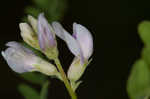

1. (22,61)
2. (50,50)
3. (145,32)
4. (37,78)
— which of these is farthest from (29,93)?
(145,32)

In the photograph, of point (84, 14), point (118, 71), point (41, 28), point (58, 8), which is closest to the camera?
point (41, 28)

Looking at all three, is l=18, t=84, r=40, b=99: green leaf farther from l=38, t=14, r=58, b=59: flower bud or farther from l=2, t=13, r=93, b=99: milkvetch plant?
l=38, t=14, r=58, b=59: flower bud

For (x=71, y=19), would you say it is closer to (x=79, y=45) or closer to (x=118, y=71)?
(x=118, y=71)

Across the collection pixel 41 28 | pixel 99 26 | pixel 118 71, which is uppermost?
pixel 41 28

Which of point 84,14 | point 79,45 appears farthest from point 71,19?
point 79,45

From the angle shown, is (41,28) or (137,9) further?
(137,9)

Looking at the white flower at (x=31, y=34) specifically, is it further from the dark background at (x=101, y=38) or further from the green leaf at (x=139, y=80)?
the dark background at (x=101, y=38)
